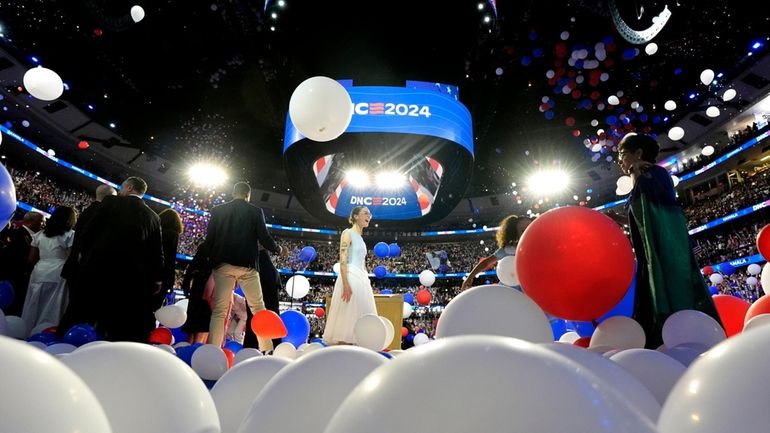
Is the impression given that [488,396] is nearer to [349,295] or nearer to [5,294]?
[349,295]

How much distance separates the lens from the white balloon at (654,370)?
1.08 meters

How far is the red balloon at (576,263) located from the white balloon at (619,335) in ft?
0.32

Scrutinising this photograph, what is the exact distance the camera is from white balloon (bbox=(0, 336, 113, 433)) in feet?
1.52

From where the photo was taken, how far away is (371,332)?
3.54 metres

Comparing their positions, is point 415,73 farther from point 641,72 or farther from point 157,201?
point 157,201

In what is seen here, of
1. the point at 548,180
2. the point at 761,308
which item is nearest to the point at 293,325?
the point at 761,308

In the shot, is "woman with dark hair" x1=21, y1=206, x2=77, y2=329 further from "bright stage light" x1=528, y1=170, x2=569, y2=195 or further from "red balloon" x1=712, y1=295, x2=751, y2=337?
"bright stage light" x1=528, y1=170, x2=569, y2=195

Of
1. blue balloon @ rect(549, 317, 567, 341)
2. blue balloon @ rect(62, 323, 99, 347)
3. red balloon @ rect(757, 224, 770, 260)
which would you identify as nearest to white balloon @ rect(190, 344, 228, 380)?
blue balloon @ rect(62, 323, 99, 347)

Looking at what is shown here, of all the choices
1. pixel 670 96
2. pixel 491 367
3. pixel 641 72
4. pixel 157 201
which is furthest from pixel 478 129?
pixel 157 201

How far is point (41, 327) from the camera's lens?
12.1 ft

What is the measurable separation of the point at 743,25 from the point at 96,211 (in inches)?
509

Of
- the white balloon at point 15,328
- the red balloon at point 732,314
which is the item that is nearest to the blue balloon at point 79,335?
the white balloon at point 15,328

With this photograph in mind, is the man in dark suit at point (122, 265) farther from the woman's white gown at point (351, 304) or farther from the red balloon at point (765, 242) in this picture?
the red balloon at point (765, 242)

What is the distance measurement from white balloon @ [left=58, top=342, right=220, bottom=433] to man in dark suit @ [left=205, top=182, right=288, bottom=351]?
303cm
